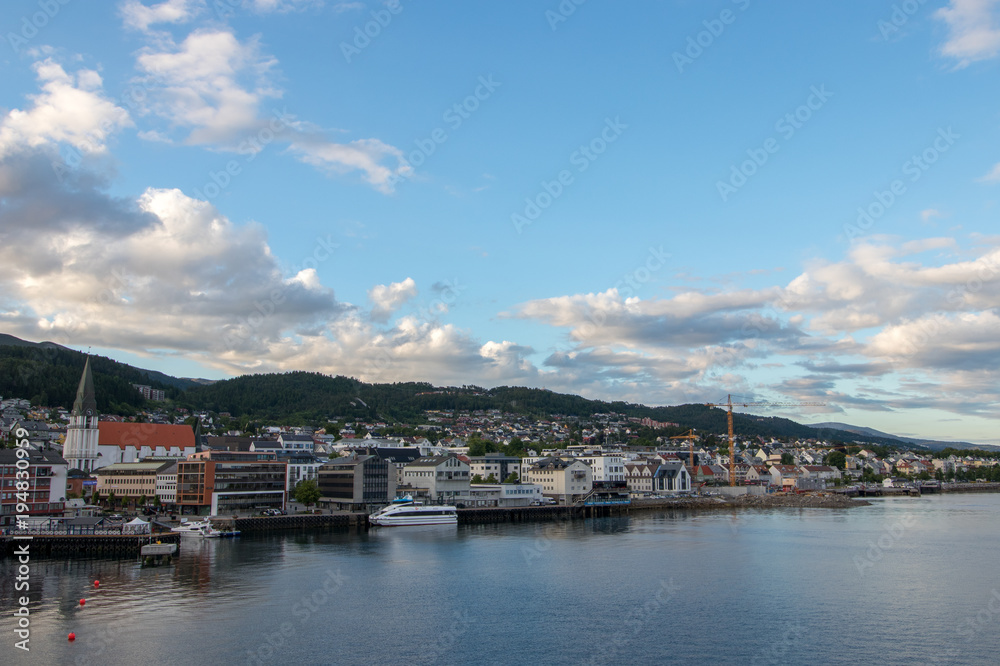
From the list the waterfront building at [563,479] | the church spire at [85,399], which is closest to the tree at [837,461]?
the waterfront building at [563,479]

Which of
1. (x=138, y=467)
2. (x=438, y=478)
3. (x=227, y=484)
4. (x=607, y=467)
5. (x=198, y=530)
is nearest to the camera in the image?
(x=198, y=530)

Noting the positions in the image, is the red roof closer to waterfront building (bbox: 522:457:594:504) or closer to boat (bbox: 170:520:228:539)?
boat (bbox: 170:520:228:539)

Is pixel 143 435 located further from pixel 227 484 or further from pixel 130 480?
pixel 227 484

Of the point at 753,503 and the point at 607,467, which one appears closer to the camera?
the point at 753,503

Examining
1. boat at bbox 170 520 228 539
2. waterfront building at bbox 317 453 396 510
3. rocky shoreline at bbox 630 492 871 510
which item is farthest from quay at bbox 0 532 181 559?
rocky shoreline at bbox 630 492 871 510

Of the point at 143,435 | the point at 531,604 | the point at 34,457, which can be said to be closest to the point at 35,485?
the point at 34,457

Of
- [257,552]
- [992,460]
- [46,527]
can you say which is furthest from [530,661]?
[992,460]

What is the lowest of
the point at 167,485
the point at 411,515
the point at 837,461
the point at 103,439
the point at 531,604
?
the point at 411,515
